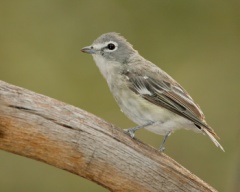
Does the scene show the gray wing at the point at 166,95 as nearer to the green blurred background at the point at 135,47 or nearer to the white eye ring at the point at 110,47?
the white eye ring at the point at 110,47

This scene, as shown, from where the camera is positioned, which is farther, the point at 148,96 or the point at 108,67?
the point at 108,67

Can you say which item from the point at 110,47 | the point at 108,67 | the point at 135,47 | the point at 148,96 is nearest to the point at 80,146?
the point at 148,96

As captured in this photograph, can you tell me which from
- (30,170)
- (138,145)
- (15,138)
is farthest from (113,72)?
(30,170)

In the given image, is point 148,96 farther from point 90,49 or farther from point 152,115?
point 90,49

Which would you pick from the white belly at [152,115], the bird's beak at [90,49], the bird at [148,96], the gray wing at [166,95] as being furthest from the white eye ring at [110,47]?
the white belly at [152,115]

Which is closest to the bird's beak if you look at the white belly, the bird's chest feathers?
the bird's chest feathers

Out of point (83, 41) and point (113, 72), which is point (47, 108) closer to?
point (113, 72)

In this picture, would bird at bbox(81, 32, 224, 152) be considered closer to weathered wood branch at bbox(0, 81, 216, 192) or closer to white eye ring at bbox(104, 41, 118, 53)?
white eye ring at bbox(104, 41, 118, 53)
